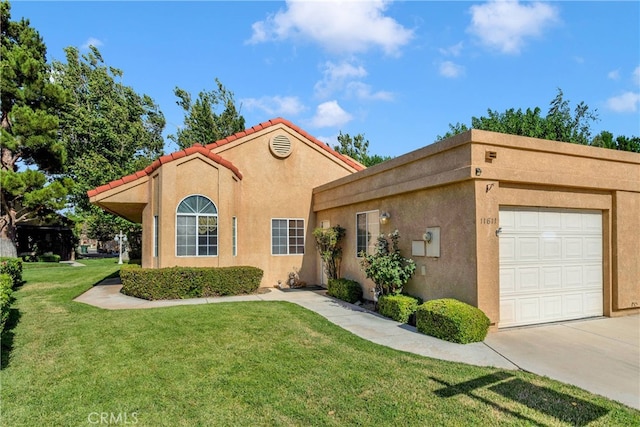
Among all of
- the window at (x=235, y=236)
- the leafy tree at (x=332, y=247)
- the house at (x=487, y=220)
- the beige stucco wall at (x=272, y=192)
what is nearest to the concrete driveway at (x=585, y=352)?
the house at (x=487, y=220)

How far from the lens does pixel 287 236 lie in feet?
50.9

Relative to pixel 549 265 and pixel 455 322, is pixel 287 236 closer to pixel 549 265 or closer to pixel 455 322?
pixel 455 322

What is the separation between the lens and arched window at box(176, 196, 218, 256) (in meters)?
12.8

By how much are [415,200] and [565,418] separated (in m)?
5.92

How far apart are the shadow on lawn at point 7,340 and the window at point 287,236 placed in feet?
28.0

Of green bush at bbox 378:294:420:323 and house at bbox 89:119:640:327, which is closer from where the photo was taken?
house at bbox 89:119:640:327

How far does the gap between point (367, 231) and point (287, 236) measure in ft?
15.9

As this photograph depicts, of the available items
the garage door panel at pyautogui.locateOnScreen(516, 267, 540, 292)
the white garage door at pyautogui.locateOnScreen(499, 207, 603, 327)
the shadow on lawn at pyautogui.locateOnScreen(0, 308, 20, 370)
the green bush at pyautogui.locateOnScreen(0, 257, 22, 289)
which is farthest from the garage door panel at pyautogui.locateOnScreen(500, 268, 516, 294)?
the green bush at pyautogui.locateOnScreen(0, 257, 22, 289)

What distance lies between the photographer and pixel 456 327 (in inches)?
270

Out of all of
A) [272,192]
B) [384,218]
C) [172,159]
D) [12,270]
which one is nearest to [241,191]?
[272,192]

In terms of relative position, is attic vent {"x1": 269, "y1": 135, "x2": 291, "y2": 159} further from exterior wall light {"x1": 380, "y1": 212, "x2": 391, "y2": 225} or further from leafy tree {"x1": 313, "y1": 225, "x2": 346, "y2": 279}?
exterior wall light {"x1": 380, "y1": 212, "x2": 391, "y2": 225}

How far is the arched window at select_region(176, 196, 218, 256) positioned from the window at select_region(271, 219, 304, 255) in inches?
111

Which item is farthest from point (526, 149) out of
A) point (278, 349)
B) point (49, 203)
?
point (49, 203)

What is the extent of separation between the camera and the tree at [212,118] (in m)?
31.6
